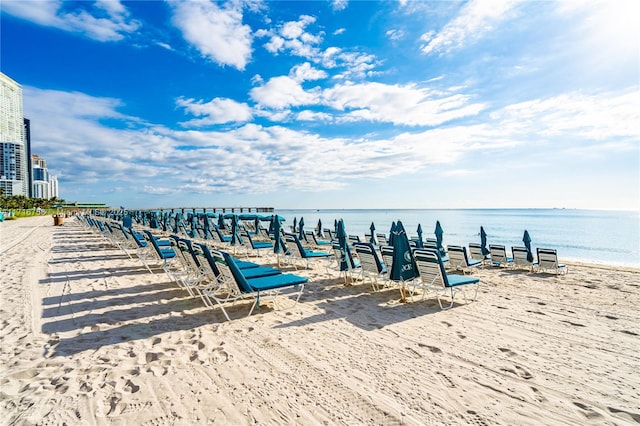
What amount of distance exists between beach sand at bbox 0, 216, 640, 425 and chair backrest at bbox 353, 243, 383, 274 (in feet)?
1.74

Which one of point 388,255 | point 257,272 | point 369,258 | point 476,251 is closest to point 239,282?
point 257,272

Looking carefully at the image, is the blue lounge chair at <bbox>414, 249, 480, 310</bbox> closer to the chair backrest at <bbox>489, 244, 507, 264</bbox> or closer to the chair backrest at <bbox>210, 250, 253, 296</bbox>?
the chair backrest at <bbox>210, 250, 253, 296</bbox>

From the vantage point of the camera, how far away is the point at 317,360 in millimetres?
3207

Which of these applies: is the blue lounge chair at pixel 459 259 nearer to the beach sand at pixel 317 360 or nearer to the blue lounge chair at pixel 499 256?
the blue lounge chair at pixel 499 256

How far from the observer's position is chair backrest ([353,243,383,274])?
5977mm

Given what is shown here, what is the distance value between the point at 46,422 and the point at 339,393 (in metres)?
2.02

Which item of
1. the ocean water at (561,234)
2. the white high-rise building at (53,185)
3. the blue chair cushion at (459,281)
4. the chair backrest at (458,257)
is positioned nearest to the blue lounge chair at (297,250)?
the chair backrest at (458,257)

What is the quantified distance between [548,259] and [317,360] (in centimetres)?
775

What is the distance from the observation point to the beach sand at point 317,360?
94.5 inches

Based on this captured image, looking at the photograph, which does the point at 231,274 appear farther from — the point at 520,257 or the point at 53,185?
the point at 53,185

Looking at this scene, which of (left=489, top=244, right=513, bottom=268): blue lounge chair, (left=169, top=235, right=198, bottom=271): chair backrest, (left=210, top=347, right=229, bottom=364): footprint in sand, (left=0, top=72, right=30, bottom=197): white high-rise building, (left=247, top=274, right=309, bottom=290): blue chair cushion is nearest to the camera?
(left=210, top=347, right=229, bottom=364): footprint in sand

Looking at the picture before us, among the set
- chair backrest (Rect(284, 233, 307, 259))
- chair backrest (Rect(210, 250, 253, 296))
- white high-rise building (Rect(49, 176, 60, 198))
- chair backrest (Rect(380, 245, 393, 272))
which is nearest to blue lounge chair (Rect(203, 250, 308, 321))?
chair backrest (Rect(210, 250, 253, 296))

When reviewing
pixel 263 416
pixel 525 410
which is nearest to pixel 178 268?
pixel 263 416

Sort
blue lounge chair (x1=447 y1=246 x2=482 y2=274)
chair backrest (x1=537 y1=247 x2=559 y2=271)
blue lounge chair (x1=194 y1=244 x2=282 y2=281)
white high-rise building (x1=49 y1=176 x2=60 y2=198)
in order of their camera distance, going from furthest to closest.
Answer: white high-rise building (x1=49 y1=176 x2=60 y2=198)
chair backrest (x1=537 y1=247 x2=559 y2=271)
blue lounge chair (x1=447 y1=246 x2=482 y2=274)
blue lounge chair (x1=194 y1=244 x2=282 y2=281)
